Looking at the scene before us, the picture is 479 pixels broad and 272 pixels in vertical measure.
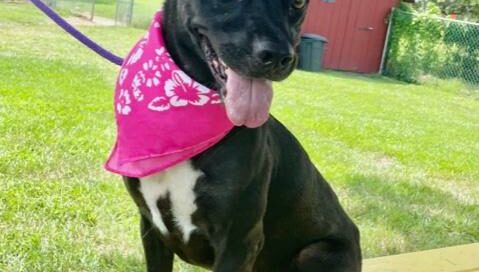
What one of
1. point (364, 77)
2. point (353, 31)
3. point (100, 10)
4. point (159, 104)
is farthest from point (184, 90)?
point (100, 10)

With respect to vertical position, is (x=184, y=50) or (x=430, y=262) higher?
(x=184, y=50)

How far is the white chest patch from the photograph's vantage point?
1872 mm

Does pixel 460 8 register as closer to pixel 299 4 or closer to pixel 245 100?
pixel 299 4

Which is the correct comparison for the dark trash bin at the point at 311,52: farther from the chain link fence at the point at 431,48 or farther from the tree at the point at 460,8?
the tree at the point at 460,8

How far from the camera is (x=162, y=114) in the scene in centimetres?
192

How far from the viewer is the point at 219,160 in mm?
1863

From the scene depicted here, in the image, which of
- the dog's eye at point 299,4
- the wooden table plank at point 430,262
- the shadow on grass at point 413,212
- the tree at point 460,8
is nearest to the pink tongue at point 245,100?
the dog's eye at point 299,4

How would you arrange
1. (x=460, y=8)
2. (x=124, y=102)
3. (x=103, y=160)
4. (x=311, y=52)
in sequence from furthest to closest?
(x=460, y=8) < (x=311, y=52) < (x=103, y=160) < (x=124, y=102)

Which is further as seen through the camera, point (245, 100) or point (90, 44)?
point (90, 44)

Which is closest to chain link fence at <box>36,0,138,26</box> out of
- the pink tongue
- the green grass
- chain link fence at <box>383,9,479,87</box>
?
the green grass

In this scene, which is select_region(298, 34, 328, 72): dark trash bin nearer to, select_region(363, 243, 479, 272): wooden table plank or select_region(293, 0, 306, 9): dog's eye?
select_region(363, 243, 479, 272): wooden table plank

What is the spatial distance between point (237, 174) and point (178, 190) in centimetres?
19

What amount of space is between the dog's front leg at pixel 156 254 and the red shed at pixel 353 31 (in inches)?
534

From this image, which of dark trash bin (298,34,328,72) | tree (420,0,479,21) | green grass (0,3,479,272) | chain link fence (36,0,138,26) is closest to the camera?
green grass (0,3,479,272)
